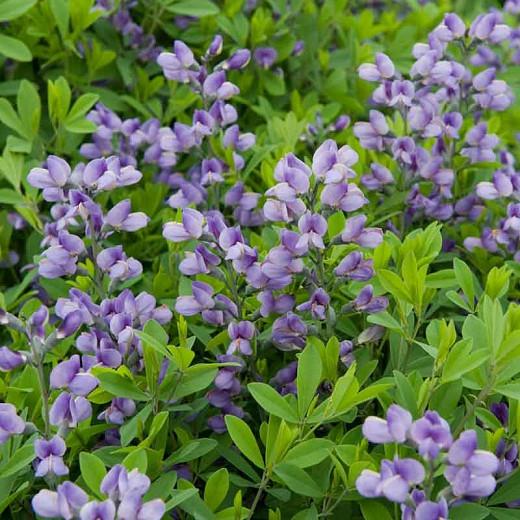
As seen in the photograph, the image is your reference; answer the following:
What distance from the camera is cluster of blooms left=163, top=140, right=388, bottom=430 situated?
1324 mm

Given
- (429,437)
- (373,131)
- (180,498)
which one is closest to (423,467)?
(429,437)

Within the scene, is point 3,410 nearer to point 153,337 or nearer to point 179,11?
point 153,337

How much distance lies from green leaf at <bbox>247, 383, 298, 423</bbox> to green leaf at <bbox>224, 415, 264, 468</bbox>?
40 mm

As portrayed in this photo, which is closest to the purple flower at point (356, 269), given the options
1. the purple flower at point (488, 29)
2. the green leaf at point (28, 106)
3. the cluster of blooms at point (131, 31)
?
the purple flower at point (488, 29)

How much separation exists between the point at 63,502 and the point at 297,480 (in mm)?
309

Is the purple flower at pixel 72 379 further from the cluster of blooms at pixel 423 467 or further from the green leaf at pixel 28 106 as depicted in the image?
the green leaf at pixel 28 106

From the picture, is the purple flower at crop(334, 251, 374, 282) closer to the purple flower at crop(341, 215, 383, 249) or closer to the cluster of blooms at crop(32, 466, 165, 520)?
the purple flower at crop(341, 215, 383, 249)

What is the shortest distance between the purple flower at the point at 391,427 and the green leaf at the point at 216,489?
267 millimetres

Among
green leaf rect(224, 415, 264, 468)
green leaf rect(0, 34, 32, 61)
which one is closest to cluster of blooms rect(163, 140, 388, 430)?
green leaf rect(224, 415, 264, 468)

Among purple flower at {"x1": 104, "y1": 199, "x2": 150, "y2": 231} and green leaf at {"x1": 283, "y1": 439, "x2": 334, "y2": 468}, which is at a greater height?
purple flower at {"x1": 104, "y1": 199, "x2": 150, "y2": 231}

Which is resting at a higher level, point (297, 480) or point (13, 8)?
point (13, 8)

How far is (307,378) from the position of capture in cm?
125

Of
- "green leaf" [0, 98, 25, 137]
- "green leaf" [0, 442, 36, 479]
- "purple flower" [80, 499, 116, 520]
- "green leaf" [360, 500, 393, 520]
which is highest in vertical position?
"purple flower" [80, 499, 116, 520]

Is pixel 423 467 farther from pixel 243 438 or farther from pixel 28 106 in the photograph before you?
pixel 28 106
